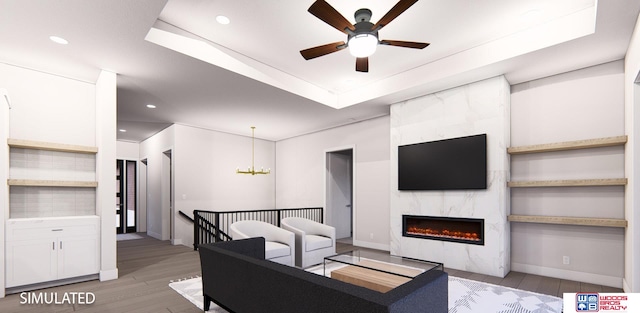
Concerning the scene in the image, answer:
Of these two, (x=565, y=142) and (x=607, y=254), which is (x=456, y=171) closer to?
(x=565, y=142)

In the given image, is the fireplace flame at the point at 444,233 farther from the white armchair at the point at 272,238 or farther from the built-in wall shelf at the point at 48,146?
the built-in wall shelf at the point at 48,146

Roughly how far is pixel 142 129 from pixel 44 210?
427cm

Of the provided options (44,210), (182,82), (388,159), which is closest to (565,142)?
(388,159)

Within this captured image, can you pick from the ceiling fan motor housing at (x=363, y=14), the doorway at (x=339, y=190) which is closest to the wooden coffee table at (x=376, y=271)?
the ceiling fan motor housing at (x=363, y=14)

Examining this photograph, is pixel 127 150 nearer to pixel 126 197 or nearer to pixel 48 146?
pixel 126 197

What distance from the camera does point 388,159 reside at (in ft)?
21.2

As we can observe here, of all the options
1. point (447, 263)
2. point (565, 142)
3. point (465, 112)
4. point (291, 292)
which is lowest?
point (447, 263)

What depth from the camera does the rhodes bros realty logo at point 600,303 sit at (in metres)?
2.45

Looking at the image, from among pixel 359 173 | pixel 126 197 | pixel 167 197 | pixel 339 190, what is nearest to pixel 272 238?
pixel 359 173

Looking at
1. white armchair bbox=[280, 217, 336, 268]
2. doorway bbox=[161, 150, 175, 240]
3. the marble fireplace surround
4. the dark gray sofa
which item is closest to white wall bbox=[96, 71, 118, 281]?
the dark gray sofa

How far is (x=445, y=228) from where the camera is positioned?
200 inches

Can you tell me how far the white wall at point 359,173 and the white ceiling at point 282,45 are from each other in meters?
1.43

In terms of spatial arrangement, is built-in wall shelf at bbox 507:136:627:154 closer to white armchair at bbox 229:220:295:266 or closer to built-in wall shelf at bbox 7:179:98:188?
white armchair at bbox 229:220:295:266

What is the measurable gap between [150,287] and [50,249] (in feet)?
4.47
